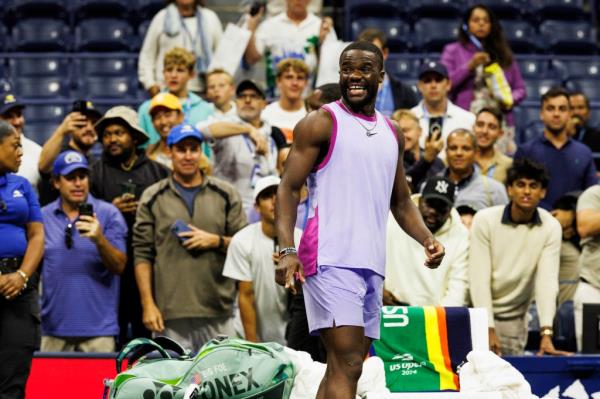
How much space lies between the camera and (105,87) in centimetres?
1243

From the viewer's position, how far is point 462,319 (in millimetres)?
7176

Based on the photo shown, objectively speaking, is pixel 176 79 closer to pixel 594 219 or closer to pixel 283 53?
pixel 283 53

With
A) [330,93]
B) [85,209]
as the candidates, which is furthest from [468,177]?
[85,209]

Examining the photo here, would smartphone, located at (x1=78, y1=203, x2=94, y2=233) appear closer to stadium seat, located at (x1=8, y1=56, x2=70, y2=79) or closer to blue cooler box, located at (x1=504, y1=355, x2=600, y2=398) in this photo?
blue cooler box, located at (x1=504, y1=355, x2=600, y2=398)

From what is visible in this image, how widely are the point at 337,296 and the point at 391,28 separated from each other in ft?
27.8

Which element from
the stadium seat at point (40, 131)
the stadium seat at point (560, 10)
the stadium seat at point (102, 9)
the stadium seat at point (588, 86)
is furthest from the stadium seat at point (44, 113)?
the stadium seat at point (560, 10)

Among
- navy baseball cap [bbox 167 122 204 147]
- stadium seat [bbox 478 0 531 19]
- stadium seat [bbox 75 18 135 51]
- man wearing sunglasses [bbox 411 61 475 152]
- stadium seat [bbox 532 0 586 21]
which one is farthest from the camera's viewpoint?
stadium seat [bbox 532 0 586 21]

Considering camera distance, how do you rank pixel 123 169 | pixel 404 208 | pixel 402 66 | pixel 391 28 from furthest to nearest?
pixel 391 28, pixel 402 66, pixel 123 169, pixel 404 208

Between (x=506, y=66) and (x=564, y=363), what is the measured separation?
4.13 metres

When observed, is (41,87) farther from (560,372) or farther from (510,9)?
(560,372)

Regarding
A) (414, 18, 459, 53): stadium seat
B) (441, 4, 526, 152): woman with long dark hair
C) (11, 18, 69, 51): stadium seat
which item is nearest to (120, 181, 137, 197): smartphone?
(441, 4, 526, 152): woman with long dark hair

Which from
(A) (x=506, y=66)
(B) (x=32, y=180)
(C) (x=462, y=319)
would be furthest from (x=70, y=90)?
(C) (x=462, y=319)

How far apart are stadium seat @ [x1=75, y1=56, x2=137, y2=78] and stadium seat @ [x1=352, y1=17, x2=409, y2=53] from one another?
2.48 meters

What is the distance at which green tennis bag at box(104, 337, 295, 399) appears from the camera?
580 cm
